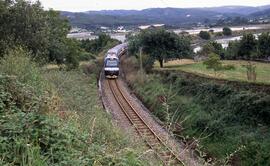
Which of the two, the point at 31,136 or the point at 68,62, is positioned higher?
the point at 31,136

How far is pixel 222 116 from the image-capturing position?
964 inches

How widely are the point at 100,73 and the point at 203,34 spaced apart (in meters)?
63.7

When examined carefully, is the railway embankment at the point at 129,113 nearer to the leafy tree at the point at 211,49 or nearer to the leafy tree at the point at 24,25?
the leafy tree at the point at 24,25

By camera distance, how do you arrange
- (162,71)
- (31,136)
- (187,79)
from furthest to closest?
(162,71) → (187,79) → (31,136)

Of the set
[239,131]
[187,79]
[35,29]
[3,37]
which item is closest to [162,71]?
[187,79]

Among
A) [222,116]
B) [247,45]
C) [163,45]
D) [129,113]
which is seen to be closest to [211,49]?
[247,45]

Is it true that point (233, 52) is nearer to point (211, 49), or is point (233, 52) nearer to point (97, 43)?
point (211, 49)

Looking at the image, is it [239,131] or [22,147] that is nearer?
[22,147]

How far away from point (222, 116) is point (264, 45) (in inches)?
1433

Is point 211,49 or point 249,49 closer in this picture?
point 249,49

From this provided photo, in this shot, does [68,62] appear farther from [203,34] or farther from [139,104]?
[203,34]

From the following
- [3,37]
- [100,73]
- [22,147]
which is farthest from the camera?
[100,73]

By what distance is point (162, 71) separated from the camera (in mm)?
43094

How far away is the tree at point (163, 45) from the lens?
163 ft
